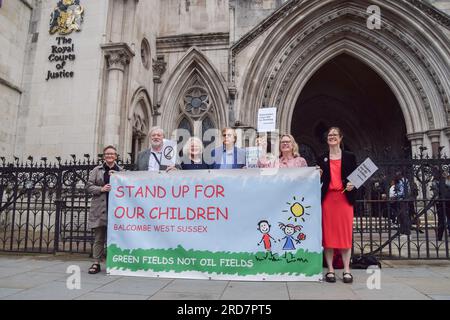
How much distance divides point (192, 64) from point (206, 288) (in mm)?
11614

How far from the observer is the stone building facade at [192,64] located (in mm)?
11414

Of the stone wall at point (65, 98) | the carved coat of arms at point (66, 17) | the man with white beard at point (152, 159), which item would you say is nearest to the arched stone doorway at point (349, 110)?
the stone wall at point (65, 98)

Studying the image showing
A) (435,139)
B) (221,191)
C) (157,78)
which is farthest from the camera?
(157,78)

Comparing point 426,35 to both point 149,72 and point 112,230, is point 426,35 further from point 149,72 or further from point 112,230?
point 112,230

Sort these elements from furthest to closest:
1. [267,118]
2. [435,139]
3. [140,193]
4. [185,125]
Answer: [185,125] → [435,139] → [140,193] → [267,118]

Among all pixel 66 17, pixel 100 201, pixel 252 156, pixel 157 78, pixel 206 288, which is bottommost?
pixel 206 288

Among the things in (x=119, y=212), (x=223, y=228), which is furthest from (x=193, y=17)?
(x=223, y=228)

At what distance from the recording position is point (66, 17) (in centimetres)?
1182

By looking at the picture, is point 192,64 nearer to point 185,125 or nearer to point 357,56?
point 185,125

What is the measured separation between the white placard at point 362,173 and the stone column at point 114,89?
8.31 metres

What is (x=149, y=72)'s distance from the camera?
46.0 ft

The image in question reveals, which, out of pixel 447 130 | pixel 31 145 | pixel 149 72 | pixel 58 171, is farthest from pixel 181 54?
pixel 447 130

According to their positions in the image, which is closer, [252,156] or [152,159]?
[152,159]
